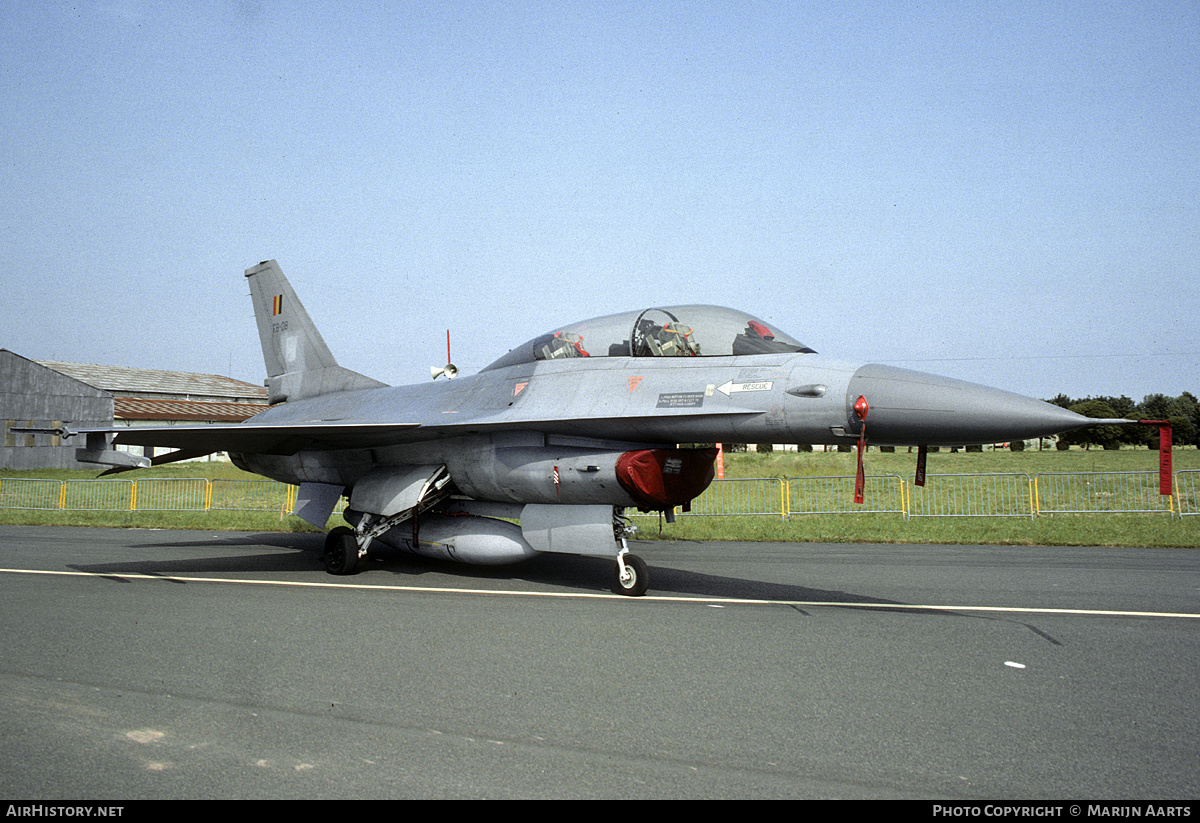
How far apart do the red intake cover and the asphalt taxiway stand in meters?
0.98

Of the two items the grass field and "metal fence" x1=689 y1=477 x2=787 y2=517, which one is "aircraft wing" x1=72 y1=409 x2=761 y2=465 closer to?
the grass field

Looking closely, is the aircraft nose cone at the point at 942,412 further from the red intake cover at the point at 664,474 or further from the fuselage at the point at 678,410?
the red intake cover at the point at 664,474

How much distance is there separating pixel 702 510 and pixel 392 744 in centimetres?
1497

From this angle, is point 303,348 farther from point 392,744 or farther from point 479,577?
point 392,744

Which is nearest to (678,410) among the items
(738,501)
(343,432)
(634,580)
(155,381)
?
(634,580)

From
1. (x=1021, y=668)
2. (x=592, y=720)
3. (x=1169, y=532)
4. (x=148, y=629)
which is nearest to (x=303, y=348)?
(x=148, y=629)

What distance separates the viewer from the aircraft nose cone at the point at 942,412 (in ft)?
19.0

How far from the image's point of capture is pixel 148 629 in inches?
238

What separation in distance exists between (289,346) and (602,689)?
10.7 meters

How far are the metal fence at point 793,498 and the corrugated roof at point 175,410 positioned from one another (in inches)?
652

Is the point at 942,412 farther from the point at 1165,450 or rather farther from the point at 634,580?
the point at 634,580

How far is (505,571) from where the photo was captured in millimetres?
9742

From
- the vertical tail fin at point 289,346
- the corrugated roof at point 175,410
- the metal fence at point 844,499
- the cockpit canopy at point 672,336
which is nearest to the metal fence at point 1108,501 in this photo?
the metal fence at point 844,499

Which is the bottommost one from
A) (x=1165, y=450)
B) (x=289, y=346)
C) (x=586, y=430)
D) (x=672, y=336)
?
(x=1165, y=450)
